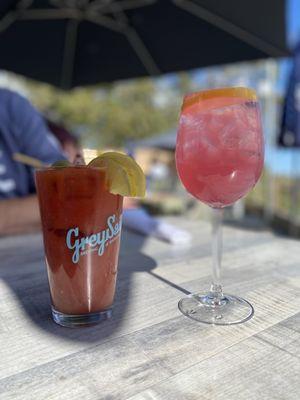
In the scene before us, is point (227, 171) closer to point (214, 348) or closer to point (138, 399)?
point (214, 348)

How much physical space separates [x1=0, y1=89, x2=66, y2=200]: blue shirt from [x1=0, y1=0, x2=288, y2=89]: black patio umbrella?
1.56 ft

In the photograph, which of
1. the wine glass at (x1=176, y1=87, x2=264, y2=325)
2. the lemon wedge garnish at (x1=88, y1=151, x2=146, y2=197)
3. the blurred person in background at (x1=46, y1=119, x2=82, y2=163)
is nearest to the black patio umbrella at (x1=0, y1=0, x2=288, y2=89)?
the blurred person in background at (x1=46, y1=119, x2=82, y2=163)

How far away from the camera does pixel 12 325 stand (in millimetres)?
651

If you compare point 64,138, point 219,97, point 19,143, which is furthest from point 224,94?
point 64,138

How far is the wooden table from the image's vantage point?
0.47 metres

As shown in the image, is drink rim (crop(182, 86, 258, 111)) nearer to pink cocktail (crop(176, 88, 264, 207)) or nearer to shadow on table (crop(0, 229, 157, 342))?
pink cocktail (crop(176, 88, 264, 207))

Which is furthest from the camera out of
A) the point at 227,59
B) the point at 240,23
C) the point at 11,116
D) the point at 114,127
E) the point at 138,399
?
the point at 114,127

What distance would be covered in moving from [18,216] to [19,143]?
1.57 feet

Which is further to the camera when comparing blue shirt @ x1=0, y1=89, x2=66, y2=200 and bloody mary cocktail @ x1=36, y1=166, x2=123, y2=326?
blue shirt @ x1=0, y1=89, x2=66, y2=200

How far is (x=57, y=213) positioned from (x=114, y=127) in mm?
11205

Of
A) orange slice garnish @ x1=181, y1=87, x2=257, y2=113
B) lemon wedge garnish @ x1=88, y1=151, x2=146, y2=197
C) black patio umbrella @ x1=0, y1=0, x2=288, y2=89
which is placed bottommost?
lemon wedge garnish @ x1=88, y1=151, x2=146, y2=197

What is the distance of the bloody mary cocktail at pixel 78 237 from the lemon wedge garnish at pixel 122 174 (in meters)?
0.01

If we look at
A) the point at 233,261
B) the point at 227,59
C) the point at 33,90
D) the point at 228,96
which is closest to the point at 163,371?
the point at 228,96

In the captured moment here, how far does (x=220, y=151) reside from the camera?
72cm
